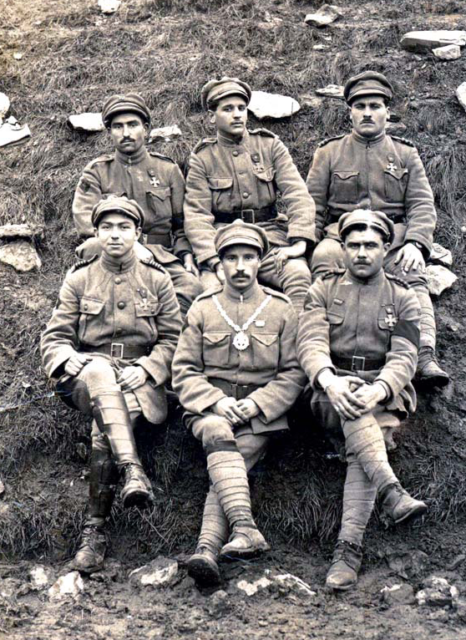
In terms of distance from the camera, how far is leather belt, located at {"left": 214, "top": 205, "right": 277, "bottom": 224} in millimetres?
7574

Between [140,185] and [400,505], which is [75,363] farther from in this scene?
[400,505]

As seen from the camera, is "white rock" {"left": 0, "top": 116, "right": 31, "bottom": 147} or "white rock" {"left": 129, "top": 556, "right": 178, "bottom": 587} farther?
"white rock" {"left": 0, "top": 116, "right": 31, "bottom": 147}

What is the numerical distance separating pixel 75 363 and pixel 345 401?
5.66ft

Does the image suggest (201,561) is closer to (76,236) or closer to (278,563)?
(278,563)

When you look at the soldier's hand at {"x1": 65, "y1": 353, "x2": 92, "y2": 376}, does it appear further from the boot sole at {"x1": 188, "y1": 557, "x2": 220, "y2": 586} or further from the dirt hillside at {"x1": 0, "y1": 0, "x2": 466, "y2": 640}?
the boot sole at {"x1": 188, "y1": 557, "x2": 220, "y2": 586}

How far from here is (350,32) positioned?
414 inches

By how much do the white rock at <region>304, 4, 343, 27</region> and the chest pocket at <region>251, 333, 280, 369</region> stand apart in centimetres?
563

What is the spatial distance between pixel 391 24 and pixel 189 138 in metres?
2.86

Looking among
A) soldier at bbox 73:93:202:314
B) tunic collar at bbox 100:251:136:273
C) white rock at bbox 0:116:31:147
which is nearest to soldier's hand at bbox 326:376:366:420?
tunic collar at bbox 100:251:136:273

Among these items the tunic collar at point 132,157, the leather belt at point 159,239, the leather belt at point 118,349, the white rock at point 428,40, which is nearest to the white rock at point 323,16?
the white rock at point 428,40

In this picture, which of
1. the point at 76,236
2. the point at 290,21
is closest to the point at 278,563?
the point at 76,236

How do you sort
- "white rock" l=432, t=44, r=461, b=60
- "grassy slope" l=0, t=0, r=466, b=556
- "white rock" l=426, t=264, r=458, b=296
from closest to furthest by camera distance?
"grassy slope" l=0, t=0, r=466, b=556, "white rock" l=426, t=264, r=458, b=296, "white rock" l=432, t=44, r=461, b=60

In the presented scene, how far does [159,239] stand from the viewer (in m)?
7.60

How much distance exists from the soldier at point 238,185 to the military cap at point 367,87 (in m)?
0.69
